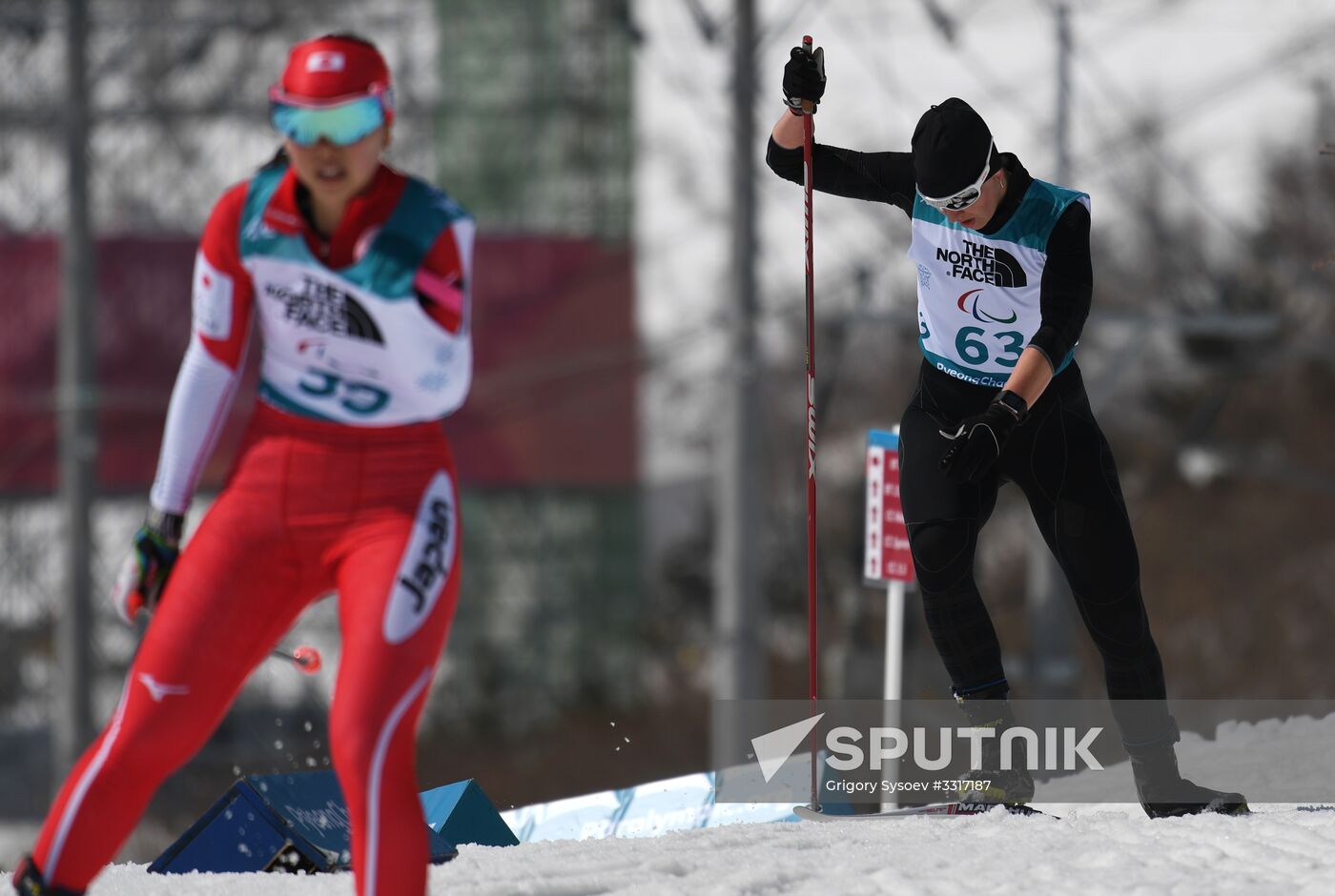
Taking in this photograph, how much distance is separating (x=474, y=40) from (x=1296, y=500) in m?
17.7

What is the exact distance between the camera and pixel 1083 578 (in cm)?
625

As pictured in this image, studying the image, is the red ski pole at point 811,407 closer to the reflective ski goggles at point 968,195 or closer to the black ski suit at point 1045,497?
the black ski suit at point 1045,497

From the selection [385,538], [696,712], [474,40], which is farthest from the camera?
[696,712]

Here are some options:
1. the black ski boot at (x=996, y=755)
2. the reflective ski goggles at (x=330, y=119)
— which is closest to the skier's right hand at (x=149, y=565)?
the reflective ski goggles at (x=330, y=119)

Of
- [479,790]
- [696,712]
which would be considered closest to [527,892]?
[479,790]

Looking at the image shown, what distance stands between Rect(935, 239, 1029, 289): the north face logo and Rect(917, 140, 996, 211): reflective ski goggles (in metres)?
0.15

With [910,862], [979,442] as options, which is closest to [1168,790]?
[910,862]

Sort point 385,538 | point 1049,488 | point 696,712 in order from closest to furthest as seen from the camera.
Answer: point 385,538 < point 1049,488 < point 696,712

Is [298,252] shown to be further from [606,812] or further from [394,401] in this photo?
[606,812]

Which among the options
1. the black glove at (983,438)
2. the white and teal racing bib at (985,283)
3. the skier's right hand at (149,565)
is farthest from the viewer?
the white and teal racing bib at (985,283)

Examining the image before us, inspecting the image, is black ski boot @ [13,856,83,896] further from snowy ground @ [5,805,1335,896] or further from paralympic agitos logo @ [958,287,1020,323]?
paralympic agitos logo @ [958,287,1020,323]

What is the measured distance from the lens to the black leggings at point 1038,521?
6203mm

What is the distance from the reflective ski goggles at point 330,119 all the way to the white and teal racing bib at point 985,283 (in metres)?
2.21

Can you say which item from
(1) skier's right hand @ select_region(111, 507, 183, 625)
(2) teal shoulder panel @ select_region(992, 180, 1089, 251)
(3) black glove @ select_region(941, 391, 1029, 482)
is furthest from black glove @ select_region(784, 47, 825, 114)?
(1) skier's right hand @ select_region(111, 507, 183, 625)
